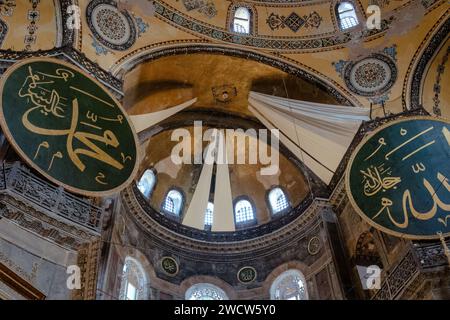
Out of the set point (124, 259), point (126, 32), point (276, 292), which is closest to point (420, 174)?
point (276, 292)

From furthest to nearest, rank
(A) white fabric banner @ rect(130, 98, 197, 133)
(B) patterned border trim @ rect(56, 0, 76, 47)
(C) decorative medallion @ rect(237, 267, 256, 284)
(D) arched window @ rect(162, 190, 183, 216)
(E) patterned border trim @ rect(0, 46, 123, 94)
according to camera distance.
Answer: (D) arched window @ rect(162, 190, 183, 216) < (C) decorative medallion @ rect(237, 267, 256, 284) < (A) white fabric banner @ rect(130, 98, 197, 133) < (B) patterned border trim @ rect(56, 0, 76, 47) < (E) patterned border trim @ rect(0, 46, 123, 94)

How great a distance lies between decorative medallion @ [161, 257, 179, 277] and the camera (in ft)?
37.9

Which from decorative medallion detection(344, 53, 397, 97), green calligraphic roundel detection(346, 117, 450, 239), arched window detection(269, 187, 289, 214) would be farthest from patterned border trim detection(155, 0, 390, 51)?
green calligraphic roundel detection(346, 117, 450, 239)

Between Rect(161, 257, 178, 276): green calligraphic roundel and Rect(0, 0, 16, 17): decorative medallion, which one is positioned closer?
Rect(0, 0, 16, 17): decorative medallion

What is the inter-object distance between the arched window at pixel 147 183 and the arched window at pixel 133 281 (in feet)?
6.84

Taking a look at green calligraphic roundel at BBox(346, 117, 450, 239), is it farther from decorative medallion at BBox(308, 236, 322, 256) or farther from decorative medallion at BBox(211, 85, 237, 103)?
decorative medallion at BBox(211, 85, 237, 103)

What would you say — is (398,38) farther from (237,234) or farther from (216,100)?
(237,234)

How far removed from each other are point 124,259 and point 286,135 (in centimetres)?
453

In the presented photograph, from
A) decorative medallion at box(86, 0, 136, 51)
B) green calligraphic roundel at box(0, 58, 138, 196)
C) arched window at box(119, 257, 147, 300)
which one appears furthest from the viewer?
decorative medallion at box(86, 0, 136, 51)

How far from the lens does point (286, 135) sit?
12.1m

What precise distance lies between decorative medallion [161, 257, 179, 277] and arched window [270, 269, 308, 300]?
7.06ft

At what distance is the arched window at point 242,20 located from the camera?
45.1 feet

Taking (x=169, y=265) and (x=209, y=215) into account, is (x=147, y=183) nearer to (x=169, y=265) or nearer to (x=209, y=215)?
(x=209, y=215)
